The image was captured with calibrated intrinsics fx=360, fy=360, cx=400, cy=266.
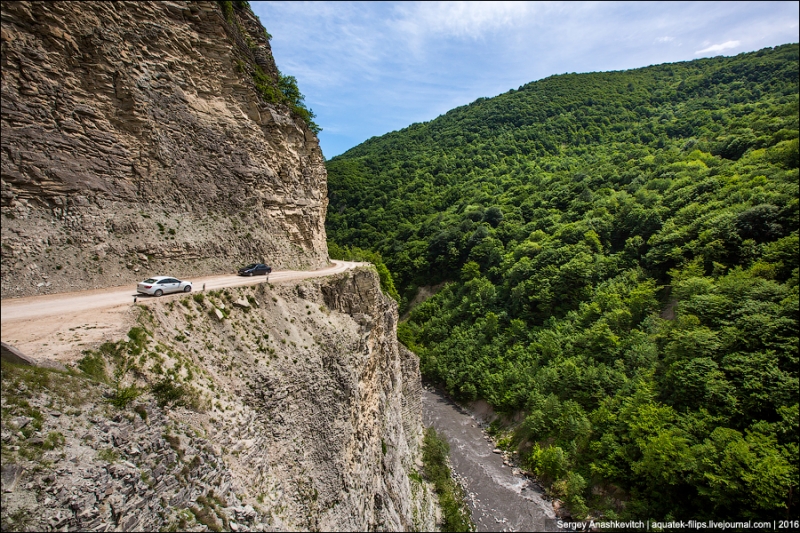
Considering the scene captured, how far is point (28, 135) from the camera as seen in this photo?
11.1 meters

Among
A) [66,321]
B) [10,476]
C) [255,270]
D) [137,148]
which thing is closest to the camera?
[10,476]

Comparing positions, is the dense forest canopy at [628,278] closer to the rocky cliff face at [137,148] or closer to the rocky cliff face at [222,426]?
the rocky cliff face at [222,426]

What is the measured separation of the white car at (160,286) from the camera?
11438mm

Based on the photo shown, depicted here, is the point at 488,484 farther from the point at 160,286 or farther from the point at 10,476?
the point at 10,476

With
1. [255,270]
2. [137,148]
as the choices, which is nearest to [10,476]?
[255,270]

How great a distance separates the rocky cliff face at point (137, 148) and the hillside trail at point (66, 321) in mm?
1033

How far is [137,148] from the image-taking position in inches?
539

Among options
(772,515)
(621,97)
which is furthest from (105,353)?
(621,97)

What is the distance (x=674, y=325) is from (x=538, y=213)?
106 ft

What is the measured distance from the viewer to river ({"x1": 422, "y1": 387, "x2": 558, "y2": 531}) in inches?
917

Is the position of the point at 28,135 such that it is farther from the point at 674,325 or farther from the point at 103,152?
the point at 674,325

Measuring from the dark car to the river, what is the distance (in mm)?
20354

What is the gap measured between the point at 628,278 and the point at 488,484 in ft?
82.9

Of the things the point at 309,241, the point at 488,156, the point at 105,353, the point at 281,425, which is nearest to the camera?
the point at 105,353
